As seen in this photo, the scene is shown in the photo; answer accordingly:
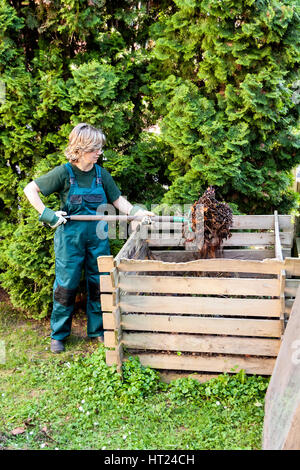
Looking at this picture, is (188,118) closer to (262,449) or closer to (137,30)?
(137,30)

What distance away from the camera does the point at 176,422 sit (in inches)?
137

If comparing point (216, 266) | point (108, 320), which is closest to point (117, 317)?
point (108, 320)

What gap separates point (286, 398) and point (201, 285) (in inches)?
41.2

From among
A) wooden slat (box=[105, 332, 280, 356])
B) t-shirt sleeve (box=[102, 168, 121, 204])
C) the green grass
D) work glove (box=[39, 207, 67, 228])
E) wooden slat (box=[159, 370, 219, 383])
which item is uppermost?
t-shirt sleeve (box=[102, 168, 121, 204])

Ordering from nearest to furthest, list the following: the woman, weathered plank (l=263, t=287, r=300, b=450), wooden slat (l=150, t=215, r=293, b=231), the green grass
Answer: weathered plank (l=263, t=287, r=300, b=450), the green grass, the woman, wooden slat (l=150, t=215, r=293, b=231)

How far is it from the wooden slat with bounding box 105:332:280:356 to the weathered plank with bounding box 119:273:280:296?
0.37 meters

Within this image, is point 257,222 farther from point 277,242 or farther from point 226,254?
point 277,242

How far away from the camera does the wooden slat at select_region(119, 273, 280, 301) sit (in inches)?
137

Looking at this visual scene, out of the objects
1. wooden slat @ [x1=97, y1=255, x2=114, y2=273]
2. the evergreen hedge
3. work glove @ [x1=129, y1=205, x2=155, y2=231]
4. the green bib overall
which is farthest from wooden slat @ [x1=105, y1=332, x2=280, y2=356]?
the evergreen hedge

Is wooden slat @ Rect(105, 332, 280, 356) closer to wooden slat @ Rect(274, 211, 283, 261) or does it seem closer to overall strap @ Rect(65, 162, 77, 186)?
wooden slat @ Rect(274, 211, 283, 261)

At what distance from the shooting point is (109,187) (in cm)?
439

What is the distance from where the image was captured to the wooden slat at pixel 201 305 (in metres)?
3.53

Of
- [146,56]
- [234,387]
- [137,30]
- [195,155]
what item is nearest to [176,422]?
[234,387]
